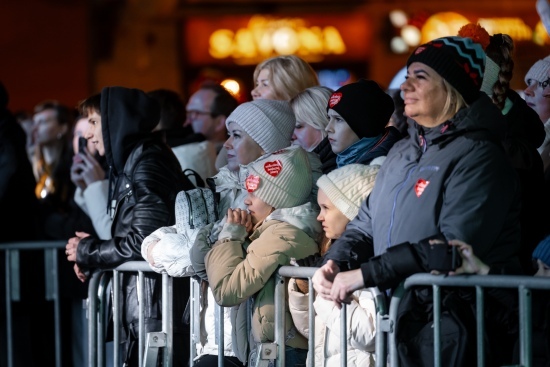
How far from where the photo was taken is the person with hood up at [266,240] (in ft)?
19.5

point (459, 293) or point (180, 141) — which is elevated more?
point (180, 141)

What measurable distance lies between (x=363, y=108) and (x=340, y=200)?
774mm

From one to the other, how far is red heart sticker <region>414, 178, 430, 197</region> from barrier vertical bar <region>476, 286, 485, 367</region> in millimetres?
473

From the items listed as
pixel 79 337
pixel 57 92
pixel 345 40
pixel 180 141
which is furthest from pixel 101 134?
pixel 345 40

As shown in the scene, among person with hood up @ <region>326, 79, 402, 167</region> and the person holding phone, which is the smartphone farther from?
person with hood up @ <region>326, 79, 402, 167</region>

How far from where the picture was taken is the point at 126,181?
23.7 ft

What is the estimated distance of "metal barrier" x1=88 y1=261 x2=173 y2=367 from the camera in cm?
675

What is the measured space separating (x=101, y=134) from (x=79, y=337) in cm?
269

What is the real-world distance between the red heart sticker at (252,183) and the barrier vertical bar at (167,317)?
804 millimetres

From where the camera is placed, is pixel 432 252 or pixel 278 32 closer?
pixel 432 252

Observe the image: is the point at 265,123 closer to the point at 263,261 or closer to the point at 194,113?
the point at 263,261

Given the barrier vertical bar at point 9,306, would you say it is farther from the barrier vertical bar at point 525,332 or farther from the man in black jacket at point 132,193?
the barrier vertical bar at point 525,332

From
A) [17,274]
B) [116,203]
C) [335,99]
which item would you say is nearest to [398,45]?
[17,274]

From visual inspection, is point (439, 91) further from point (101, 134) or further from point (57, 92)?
point (57, 92)
